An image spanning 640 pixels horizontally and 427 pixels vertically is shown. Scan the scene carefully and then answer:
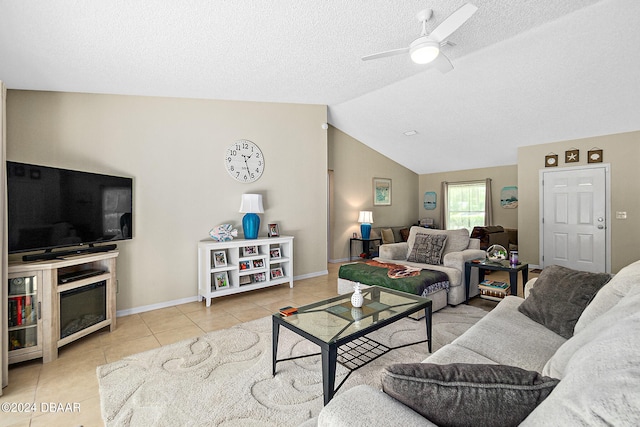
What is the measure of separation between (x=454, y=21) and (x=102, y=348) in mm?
3925

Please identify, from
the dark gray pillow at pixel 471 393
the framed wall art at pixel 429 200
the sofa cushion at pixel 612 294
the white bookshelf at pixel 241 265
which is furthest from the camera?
the framed wall art at pixel 429 200

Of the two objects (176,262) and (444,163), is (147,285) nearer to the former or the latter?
(176,262)

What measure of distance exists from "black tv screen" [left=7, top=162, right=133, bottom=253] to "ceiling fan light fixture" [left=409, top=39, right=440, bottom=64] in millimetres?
3226

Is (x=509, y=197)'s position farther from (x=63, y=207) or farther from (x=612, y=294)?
(x=63, y=207)

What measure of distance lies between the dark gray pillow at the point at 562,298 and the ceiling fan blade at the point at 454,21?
1.97 meters

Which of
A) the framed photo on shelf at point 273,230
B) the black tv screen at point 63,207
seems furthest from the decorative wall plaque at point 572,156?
the black tv screen at point 63,207

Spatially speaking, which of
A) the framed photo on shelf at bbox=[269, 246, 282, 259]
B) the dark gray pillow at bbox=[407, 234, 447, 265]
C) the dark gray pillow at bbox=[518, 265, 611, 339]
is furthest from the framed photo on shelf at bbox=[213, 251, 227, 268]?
the dark gray pillow at bbox=[518, 265, 611, 339]

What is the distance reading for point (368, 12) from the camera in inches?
99.3

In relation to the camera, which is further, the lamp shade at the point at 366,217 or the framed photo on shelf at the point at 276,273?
the lamp shade at the point at 366,217

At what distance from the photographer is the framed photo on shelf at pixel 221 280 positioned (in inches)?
156

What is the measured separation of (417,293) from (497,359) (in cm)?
146

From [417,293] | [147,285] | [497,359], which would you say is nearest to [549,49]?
[417,293]

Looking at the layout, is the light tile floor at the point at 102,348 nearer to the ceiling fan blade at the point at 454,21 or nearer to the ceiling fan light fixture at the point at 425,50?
the ceiling fan light fixture at the point at 425,50

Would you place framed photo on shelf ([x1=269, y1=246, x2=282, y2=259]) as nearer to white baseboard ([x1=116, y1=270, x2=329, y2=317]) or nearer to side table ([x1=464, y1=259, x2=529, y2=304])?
white baseboard ([x1=116, y1=270, x2=329, y2=317])
